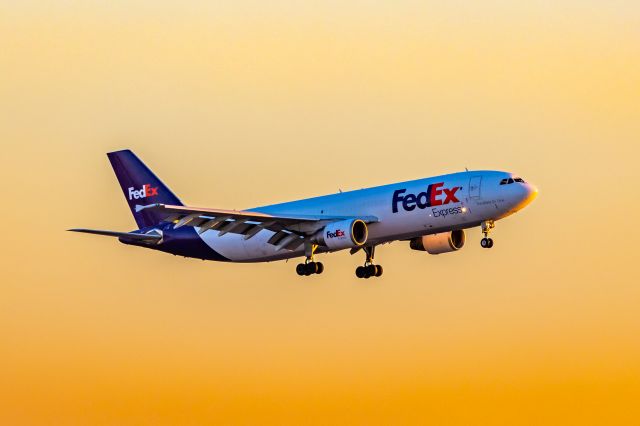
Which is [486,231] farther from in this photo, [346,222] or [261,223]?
[261,223]

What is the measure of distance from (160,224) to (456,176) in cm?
1969

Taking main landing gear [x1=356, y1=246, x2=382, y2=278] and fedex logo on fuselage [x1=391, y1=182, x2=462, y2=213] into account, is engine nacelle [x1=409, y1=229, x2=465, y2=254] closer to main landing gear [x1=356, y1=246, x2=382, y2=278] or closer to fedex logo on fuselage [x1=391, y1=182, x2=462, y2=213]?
main landing gear [x1=356, y1=246, x2=382, y2=278]

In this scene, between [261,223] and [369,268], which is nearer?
[261,223]

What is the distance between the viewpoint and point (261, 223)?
86438 mm

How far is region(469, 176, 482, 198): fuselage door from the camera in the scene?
8144cm

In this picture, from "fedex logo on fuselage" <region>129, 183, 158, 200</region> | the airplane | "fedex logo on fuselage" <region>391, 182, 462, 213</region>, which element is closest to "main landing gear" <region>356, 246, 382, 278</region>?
the airplane

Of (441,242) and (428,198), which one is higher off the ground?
(428,198)

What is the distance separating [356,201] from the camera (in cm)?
8581

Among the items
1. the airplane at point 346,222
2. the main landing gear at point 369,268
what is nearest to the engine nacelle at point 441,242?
the airplane at point 346,222

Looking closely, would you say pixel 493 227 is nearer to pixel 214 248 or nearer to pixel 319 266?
pixel 319 266

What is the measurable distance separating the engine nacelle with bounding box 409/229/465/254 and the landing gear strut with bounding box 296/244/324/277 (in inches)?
262

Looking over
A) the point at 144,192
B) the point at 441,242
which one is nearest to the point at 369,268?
the point at 441,242

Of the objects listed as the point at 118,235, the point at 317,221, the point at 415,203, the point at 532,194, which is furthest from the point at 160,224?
the point at 532,194

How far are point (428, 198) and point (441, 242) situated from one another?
275 inches
